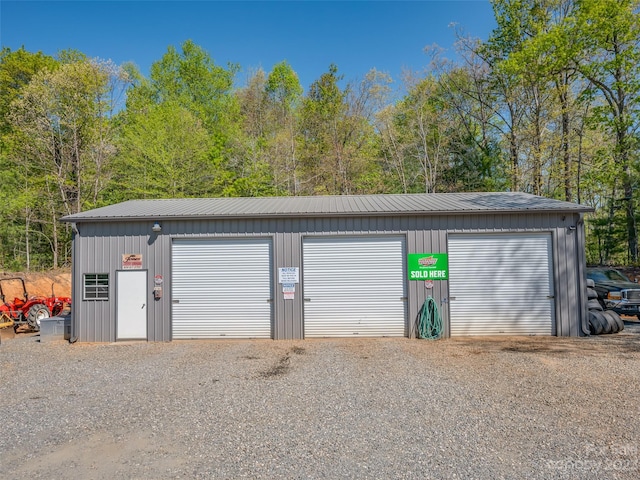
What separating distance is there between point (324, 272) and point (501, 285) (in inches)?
165

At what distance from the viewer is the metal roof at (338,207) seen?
8852 mm

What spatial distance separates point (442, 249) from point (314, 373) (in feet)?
14.9

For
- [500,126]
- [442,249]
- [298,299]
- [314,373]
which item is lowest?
[314,373]

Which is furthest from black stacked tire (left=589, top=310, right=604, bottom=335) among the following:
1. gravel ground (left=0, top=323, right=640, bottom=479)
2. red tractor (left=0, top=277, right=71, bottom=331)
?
red tractor (left=0, top=277, right=71, bottom=331)

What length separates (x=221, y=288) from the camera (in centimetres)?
913

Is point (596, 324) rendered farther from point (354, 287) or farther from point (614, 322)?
point (354, 287)

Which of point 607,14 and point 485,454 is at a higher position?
point 607,14

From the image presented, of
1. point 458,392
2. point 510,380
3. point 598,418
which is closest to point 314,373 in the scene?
point 458,392

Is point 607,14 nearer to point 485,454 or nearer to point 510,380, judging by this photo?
point 510,380

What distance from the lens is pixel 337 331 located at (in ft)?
29.4

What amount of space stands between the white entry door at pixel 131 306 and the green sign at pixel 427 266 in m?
6.30

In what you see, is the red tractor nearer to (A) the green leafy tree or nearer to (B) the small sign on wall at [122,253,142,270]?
(B) the small sign on wall at [122,253,142,270]

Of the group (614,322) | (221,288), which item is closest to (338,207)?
(221,288)

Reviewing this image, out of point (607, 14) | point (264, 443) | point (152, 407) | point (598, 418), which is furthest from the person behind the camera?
point (607, 14)
